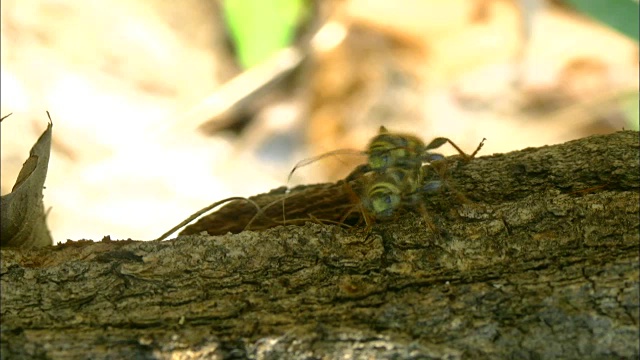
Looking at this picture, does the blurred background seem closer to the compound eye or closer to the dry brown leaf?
the dry brown leaf

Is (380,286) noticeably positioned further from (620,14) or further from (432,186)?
(620,14)

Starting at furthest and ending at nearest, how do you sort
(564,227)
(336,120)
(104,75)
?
(336,120) → (104,75) → (564,227)

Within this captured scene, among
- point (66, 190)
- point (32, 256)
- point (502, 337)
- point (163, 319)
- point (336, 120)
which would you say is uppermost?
point (336, 120)

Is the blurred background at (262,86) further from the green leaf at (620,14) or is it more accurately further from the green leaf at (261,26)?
the green leaf at (620,14)

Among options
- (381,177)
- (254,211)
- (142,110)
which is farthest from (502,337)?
(142,110)

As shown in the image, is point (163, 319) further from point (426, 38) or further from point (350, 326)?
point (426, 38)

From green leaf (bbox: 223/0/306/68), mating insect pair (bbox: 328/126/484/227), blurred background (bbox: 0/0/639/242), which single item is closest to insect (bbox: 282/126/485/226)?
mating insect pair (bbox: 328/126/484/227)

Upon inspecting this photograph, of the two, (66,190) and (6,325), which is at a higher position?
(66,190)
